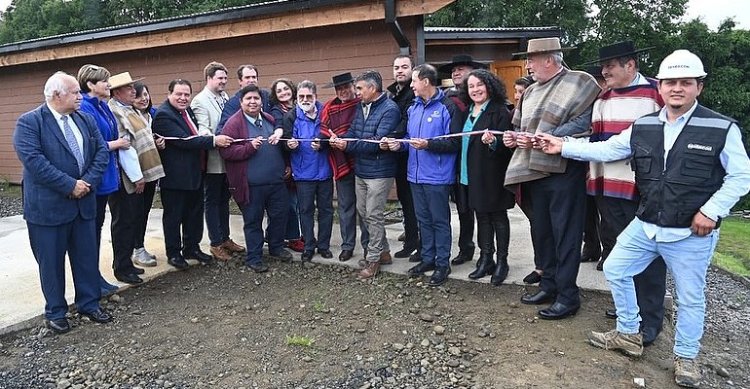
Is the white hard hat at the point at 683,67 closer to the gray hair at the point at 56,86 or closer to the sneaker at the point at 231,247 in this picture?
the gray hair at the point at 56,86

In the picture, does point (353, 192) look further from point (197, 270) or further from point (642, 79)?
point (642, 79)

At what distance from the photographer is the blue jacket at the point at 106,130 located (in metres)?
4.33

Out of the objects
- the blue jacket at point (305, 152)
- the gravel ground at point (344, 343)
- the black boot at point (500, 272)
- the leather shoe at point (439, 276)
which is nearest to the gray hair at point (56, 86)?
the gravel ground at point (344, 343)

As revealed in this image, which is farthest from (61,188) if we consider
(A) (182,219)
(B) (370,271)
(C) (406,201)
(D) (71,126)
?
(C) (406,201)

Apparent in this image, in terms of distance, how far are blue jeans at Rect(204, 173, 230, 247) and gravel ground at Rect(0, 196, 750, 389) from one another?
0.81 meters

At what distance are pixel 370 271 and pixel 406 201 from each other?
0.84 metres

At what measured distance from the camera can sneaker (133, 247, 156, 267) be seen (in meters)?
5.26

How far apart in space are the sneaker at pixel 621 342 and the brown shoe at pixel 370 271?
2.04 meters

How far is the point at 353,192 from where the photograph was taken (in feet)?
16.9

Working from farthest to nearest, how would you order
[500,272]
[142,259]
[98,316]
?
[142,259] < [500,272] < [98,316]

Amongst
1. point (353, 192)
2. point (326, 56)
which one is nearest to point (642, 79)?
point (353, 192)

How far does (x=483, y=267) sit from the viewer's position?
472 cm

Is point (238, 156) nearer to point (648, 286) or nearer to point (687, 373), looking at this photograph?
point (648, 286)

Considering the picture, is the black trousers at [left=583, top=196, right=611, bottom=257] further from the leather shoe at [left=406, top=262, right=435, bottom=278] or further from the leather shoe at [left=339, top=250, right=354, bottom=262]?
the leather shoe at [left=339, top=250, right=354, bottom=262]
